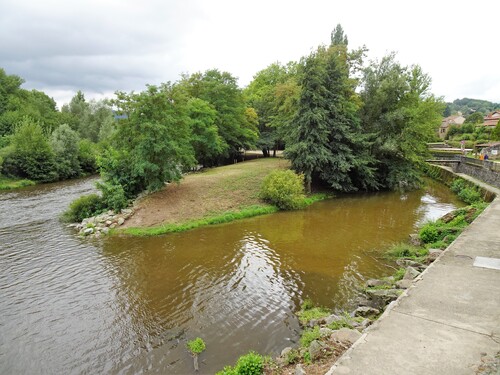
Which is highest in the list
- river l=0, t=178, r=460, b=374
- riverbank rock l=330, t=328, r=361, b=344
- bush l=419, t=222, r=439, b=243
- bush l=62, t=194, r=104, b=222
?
bush l=62, t=194, r=104, b=222

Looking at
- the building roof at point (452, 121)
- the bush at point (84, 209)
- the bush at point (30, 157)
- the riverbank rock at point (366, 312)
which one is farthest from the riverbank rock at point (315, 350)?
the building roof at point (452, 121)

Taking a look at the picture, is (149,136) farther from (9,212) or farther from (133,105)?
(9,212)

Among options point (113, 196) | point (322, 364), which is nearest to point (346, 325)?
point (322, 364)

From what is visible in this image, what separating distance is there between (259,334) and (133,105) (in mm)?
15621

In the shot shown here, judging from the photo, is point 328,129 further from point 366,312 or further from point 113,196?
point 366,312

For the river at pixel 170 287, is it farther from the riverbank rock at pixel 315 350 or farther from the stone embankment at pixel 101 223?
the riverbank rock at pixel 315 350

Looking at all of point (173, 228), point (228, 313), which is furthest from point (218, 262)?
point (173, 228)

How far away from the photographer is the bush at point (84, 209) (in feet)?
62.1

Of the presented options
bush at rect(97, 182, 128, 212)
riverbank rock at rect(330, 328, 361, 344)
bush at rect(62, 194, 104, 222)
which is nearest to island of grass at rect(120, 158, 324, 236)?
bush at rect(97, 182, 128, 212)

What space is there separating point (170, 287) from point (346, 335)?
665cm

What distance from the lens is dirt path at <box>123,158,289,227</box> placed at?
1864cm

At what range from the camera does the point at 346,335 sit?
21.1 feet

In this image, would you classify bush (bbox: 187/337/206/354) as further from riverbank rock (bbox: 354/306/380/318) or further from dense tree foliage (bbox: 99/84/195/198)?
dense tree foliage (bbox: 99/84/195/198)

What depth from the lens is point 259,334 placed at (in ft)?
27.3
